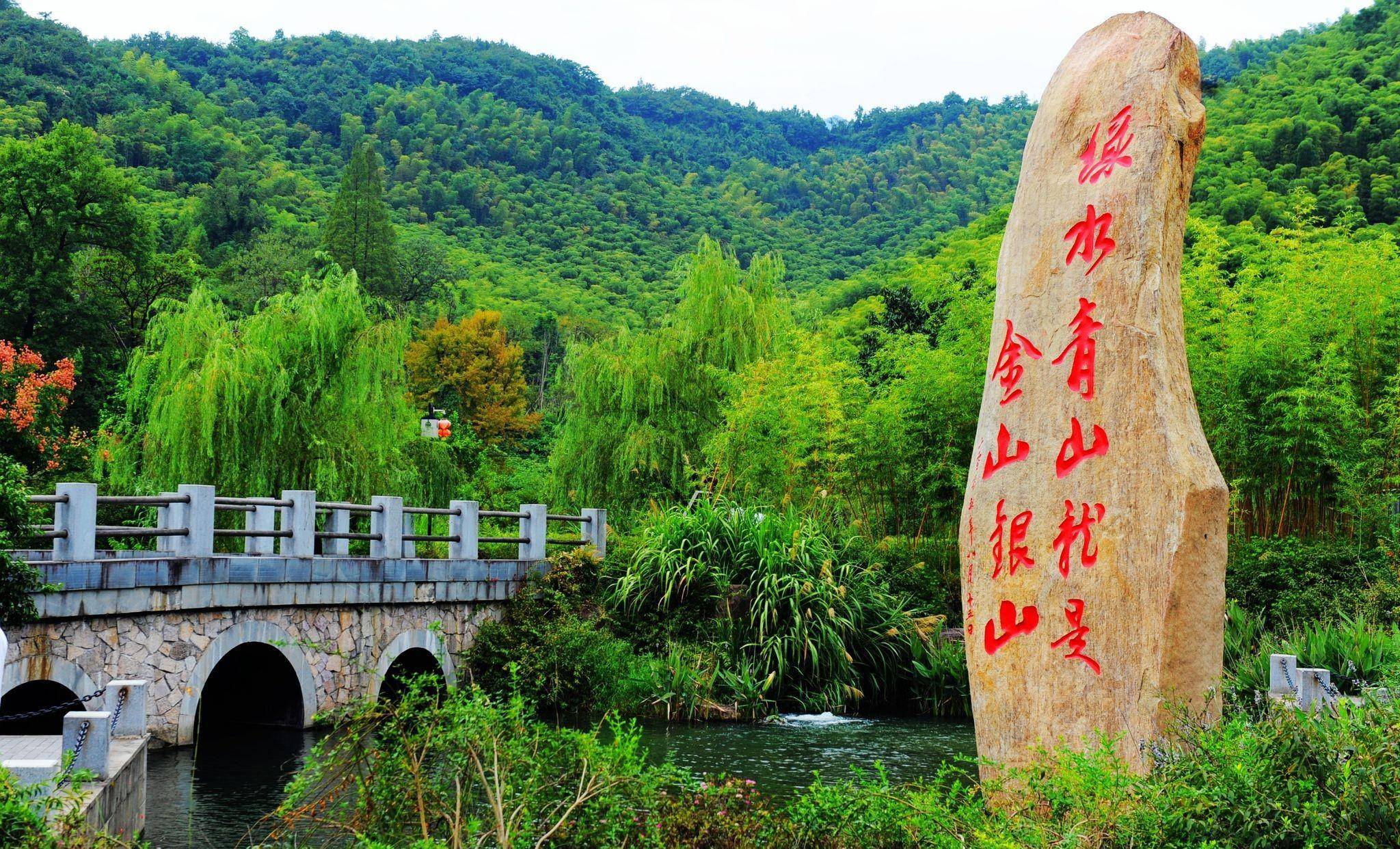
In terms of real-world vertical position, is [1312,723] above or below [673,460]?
below

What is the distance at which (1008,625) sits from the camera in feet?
17.8

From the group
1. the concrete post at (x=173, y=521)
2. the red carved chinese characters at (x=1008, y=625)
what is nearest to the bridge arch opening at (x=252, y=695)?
the concrete post at (x=173, y=521)

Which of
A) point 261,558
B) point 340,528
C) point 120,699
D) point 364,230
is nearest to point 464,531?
point 340,528

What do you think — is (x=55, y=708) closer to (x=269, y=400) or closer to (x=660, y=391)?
(x=269, y=400)

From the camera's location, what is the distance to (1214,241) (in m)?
11.5

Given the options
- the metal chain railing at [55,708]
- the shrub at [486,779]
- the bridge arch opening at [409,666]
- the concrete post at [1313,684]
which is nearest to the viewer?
the shrub at [486,779]

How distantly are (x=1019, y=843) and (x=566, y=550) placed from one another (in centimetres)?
954

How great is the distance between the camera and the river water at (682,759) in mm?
7090

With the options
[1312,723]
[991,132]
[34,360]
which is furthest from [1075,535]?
[991,132]

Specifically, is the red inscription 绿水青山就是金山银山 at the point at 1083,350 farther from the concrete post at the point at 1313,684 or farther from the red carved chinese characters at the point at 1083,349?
the concrete post at the point at 1313,684

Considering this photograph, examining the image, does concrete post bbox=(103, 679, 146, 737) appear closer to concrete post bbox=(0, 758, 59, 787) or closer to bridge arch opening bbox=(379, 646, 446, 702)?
concrete post bbox=(0, 758, 59, 787)

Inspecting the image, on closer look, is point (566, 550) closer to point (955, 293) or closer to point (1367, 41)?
point (955, 293)

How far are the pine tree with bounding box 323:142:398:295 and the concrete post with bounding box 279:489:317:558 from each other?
66.0ft

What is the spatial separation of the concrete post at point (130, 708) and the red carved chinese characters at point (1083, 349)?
16.4ft
